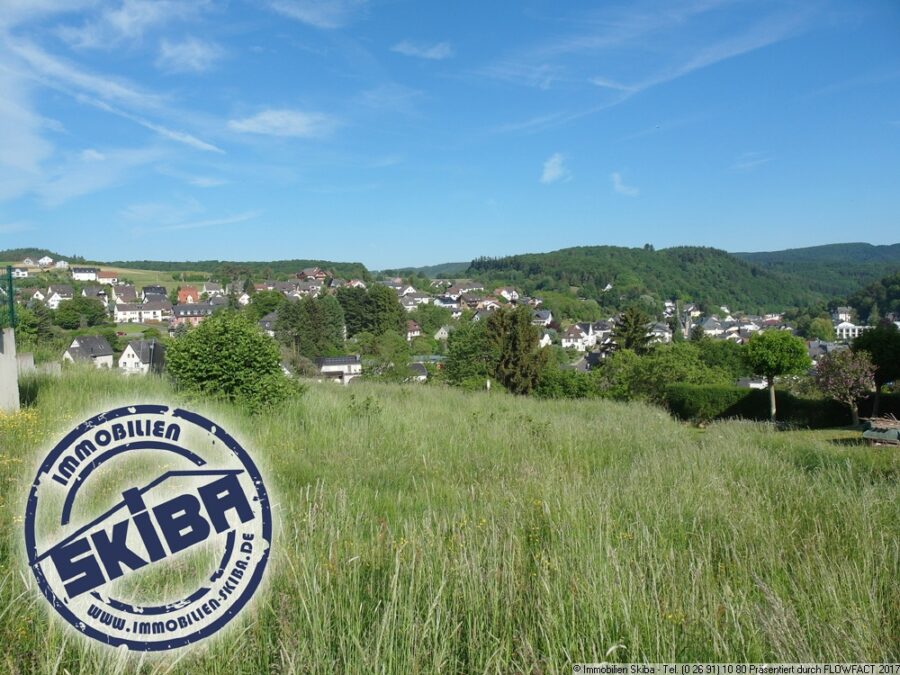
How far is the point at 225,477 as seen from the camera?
82.2 inches

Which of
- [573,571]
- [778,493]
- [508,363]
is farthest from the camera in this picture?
[508,363]

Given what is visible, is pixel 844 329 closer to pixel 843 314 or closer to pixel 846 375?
pixel 843 314

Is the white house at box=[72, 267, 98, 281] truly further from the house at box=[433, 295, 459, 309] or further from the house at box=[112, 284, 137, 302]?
the house at box=[433, 295, 459, 309]

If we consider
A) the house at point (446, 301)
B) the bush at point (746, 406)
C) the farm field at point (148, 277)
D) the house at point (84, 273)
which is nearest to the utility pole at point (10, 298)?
the bush at point (746, 406)

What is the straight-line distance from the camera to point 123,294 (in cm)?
8531

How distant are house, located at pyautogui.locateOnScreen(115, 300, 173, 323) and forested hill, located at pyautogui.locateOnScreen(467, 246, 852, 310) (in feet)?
298

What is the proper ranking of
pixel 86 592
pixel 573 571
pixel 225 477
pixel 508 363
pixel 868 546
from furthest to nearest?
1. pixel 508 363
2. pixel 868 546
3. pixel 573 571
4. pixel 225 477
5. pixel 86 592

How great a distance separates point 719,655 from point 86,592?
215 centimetres

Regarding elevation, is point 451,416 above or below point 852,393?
above

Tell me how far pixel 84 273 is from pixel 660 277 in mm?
132626

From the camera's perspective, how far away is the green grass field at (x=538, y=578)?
2.01 metres

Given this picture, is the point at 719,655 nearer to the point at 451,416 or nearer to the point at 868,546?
the point at 868,546

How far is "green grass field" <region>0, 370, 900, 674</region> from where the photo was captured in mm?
2014

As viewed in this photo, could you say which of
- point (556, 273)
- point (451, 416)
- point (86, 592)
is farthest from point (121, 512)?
point (556, 273)
